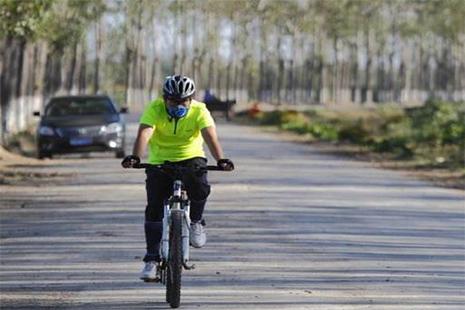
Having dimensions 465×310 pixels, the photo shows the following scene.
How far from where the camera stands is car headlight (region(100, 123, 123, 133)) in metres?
28.6

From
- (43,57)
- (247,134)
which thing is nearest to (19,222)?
(247,134)

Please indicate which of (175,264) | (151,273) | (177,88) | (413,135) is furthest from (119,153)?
(175,264)

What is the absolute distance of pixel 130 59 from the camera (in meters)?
88.4

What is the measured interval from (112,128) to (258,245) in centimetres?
1508

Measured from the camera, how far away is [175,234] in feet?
33.1

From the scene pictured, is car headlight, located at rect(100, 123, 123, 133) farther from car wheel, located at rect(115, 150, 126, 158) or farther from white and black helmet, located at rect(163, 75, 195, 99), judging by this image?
white and black helmet, located at rect(163, 75, 195, 99)

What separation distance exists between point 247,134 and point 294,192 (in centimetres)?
2449

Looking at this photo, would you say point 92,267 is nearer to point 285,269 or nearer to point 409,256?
point 285,269

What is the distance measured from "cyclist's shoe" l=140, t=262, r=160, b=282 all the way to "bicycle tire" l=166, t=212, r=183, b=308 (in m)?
0.34

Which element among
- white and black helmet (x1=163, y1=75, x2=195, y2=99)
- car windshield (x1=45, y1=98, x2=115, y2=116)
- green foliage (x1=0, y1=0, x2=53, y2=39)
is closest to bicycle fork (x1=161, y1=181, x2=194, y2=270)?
white and black helmet (x1=163, y1=75, x2=195, y2=99)

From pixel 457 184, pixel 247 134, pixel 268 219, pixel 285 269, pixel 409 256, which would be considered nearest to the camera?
pixel 285 269

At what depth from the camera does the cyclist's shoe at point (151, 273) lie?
1043 centimetres

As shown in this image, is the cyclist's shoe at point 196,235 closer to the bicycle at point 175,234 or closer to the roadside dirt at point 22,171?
the bicycle at point 175,234

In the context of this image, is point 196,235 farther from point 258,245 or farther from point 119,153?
point 119,153
